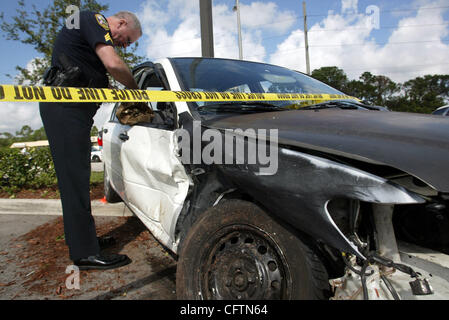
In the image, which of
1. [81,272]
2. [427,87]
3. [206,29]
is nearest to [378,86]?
[427,87]

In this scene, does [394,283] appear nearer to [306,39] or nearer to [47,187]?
[47,187]

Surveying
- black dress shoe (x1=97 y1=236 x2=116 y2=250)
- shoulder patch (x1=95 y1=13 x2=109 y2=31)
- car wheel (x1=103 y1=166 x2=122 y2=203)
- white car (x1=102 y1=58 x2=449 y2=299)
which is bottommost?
black dress shoe (x1=97 y1=236 x2=116 y2=250)

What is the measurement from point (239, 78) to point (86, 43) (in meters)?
1.22

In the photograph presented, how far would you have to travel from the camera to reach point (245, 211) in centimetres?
150

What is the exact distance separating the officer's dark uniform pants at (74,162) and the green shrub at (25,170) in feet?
11.0

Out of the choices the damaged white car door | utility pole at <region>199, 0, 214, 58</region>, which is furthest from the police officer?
utility pole at <region>199, 0, 214, 58</region>

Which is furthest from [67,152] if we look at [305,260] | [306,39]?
[306,39]

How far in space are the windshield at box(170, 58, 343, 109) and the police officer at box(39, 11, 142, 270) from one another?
46 centimetres

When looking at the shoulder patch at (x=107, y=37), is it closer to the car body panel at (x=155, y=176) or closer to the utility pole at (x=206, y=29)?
the car body panel at (x=155, y=176)

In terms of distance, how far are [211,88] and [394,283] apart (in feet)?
5.59

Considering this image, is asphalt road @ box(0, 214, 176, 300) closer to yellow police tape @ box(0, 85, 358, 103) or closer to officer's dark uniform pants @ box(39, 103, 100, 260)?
officer's dark uniform pants @ box(39, 103, 100, 260)

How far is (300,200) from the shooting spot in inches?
49.7
